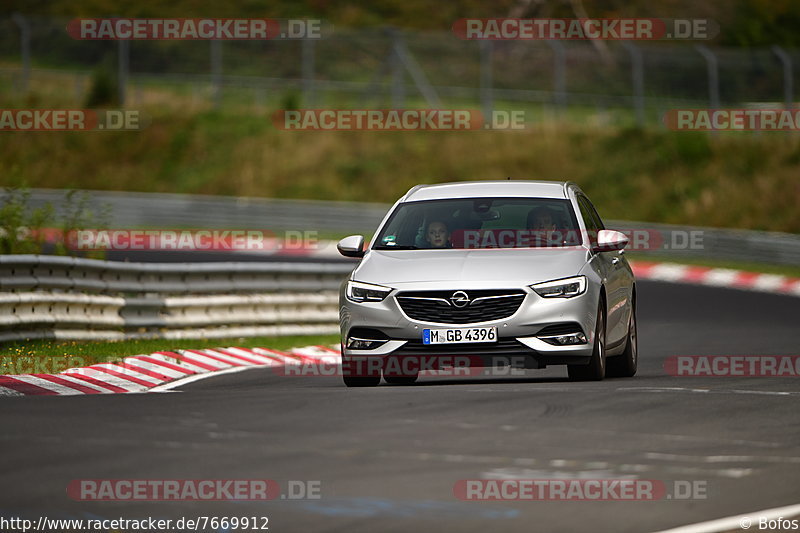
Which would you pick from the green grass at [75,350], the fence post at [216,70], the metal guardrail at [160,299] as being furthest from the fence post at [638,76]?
the green grass at [75,350]

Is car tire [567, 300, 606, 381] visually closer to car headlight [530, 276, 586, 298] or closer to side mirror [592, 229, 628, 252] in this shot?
car headlight [530, 276, 586, 298]

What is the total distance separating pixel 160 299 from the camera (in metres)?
17.8

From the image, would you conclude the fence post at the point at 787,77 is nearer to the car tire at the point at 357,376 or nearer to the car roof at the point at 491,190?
the car roof at the point at 491,190

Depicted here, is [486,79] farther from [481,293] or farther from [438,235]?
[481,293]

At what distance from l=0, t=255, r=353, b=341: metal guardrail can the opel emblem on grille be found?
16.7 ft

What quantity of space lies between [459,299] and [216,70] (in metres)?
34.2

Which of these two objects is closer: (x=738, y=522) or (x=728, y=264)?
(x=738, y=522)

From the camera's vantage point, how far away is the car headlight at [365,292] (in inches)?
470

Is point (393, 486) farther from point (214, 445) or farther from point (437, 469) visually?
point (214, 445)

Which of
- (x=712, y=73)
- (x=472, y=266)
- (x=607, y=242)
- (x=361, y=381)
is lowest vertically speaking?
(x=361, y=381)

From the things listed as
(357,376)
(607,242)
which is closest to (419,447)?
(357,376)

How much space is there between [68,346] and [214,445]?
766 centimetres

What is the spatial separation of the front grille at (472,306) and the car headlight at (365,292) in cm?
31

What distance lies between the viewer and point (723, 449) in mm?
8617
